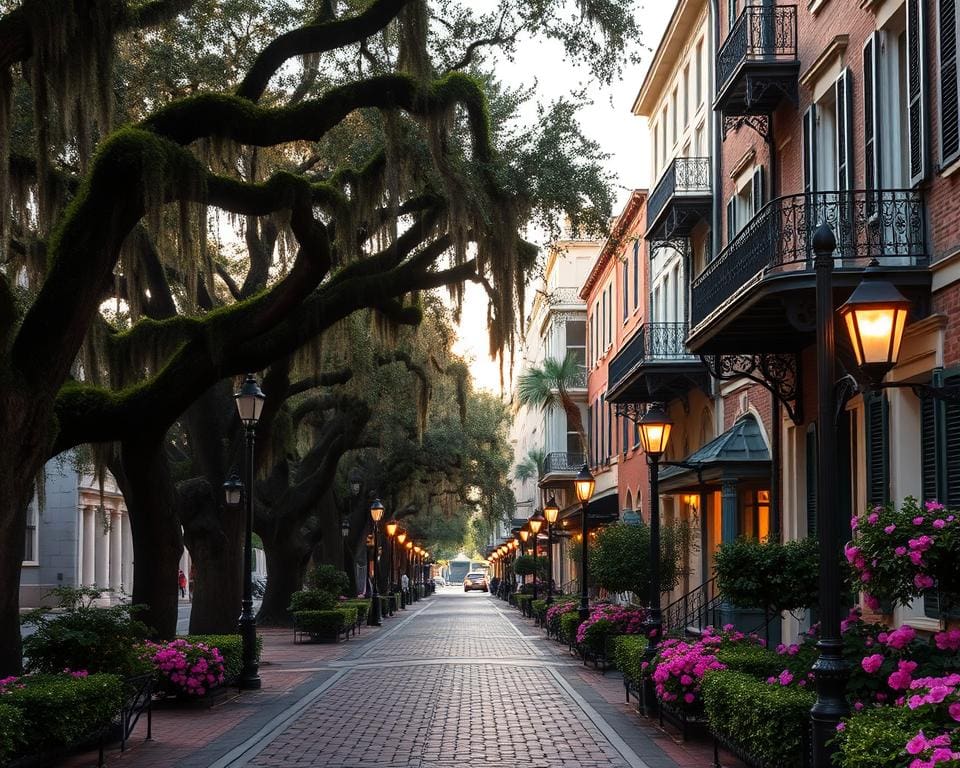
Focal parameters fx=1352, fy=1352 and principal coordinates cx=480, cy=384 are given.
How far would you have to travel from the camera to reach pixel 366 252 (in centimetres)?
2092

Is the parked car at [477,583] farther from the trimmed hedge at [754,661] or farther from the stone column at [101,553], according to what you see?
the trimmed hedge at [754,661]

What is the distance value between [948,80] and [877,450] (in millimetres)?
4247

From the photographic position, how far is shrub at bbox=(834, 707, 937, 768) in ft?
22.2

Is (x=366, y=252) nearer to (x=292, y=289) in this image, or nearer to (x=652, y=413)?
(x=292, y=289)

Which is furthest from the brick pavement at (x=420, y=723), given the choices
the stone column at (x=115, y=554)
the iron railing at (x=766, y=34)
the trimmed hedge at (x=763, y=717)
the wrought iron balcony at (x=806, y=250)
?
the stone column at (x=115, y=554)

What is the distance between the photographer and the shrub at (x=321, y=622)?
31.8 m

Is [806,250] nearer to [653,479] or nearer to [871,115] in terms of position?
[871,115]

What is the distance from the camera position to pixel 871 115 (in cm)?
1525

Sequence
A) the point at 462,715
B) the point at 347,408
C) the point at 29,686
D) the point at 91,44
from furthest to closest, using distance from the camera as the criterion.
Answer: the point at 347,408 → the point at 462,715 → the point at 91,44 → the point at 29,686

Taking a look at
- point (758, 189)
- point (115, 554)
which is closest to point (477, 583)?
point (115, 554)

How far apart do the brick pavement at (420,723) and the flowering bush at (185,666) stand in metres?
0.32

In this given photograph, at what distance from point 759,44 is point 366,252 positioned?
6.60 metres

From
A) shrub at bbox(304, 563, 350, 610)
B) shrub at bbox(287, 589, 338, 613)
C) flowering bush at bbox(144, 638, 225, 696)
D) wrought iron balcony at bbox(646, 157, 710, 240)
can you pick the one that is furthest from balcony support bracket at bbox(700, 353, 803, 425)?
shrub at bbox(304, 563, 350, 610)

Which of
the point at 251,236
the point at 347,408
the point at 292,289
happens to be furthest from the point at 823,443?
the point at 347,408
